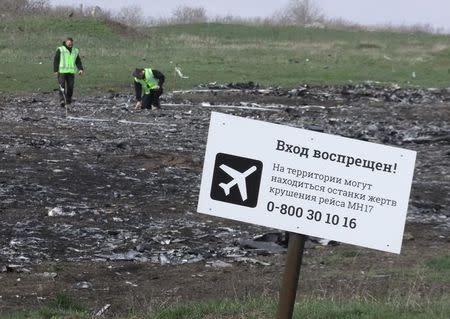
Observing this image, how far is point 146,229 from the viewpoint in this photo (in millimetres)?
11336

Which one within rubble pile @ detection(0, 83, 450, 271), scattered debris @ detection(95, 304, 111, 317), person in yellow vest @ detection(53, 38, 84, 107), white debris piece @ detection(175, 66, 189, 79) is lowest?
white debris piece @ detection(175, 66, 189, 79)

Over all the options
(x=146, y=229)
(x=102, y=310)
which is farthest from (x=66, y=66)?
(x=102, y=310)

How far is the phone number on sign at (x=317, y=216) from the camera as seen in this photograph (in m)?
5.39

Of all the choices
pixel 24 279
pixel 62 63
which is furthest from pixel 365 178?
pixel 62 63

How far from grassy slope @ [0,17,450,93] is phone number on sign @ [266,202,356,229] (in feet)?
80.5

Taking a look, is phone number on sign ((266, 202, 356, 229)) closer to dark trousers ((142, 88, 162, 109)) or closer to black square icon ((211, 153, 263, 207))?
black square icon ((211, 153, 263, 207))

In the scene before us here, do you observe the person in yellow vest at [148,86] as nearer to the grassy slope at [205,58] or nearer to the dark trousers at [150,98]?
the dark trousers at [150,98]

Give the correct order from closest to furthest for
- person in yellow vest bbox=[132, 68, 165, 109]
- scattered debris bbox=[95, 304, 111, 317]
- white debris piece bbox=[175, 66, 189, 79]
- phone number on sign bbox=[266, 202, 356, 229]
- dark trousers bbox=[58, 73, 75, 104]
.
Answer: phone number on sign bbox=[266, 202, 356, 229]
scattered debris bbox=[95, 304, 111, 317]
person in yellow vest bbox=[132, 68, 165, 109]
dark trousers bbox=[58, 73, 75, 104]
white debris piece bbox=[175, 66, 189, 79]

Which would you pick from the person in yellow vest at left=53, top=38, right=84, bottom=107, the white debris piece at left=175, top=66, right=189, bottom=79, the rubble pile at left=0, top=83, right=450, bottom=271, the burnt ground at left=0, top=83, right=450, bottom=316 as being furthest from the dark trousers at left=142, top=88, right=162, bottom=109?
the white debris piece at left=175, top=66, right=189, bottom=79

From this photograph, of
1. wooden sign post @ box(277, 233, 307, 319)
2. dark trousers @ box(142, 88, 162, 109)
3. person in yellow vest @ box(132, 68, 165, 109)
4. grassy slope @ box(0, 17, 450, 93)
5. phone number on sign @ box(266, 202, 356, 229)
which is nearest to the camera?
phone number on sign @ box(266, 202, 356, 229)

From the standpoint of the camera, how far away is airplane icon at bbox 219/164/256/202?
5469 mm

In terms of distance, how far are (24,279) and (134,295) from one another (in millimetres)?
1075

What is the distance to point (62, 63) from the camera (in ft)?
78.0

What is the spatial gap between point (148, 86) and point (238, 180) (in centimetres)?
1805
